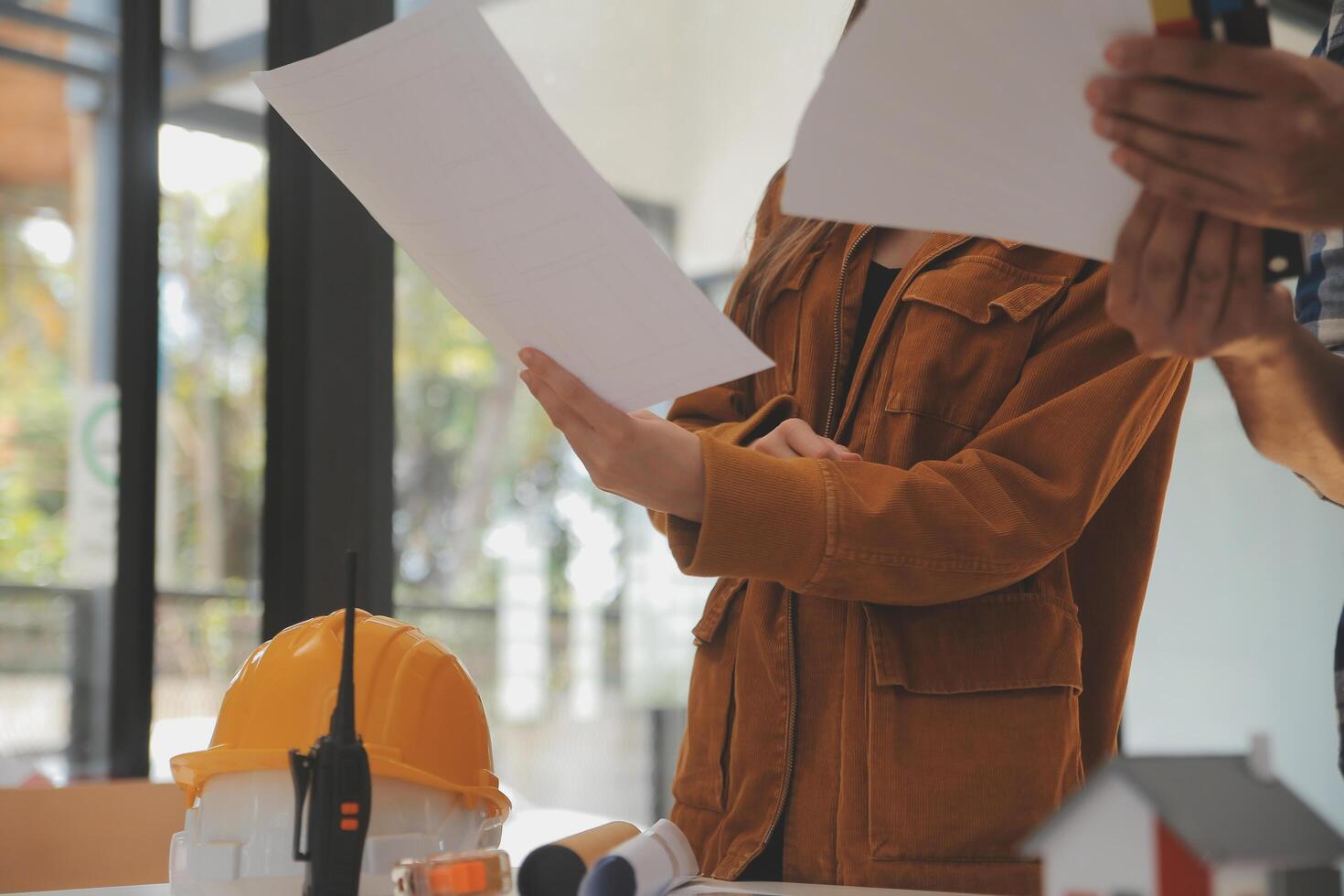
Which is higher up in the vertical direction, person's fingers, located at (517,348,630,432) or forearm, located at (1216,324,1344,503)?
person's fingers, located at (517,348,630,432)

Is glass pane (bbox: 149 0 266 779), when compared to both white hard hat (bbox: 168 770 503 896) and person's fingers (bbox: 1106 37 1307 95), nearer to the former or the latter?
white hard hat (bbox: 168 770 503 896)

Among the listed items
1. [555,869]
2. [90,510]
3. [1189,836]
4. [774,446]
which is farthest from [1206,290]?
[90,510]

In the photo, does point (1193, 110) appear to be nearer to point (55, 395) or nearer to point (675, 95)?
point (675, 95)

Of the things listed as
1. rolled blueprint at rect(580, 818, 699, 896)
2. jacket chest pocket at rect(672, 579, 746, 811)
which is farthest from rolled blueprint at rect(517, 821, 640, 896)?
jacket chest pocket at rect(672, 579, 746, 811)

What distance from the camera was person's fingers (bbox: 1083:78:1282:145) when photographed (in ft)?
2.03

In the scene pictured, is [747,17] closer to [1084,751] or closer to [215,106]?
[215,106]

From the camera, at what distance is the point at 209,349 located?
3.00m

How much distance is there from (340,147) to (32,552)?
2.54 m

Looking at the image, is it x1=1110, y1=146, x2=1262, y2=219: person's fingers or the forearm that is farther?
the forearm

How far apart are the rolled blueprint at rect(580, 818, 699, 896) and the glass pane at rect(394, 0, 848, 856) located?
199 cm

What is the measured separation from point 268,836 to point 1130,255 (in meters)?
0.71

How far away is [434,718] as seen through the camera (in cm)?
97

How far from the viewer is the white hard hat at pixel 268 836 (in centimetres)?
90

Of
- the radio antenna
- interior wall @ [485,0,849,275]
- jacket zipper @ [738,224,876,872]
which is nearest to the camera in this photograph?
the radio antenna
